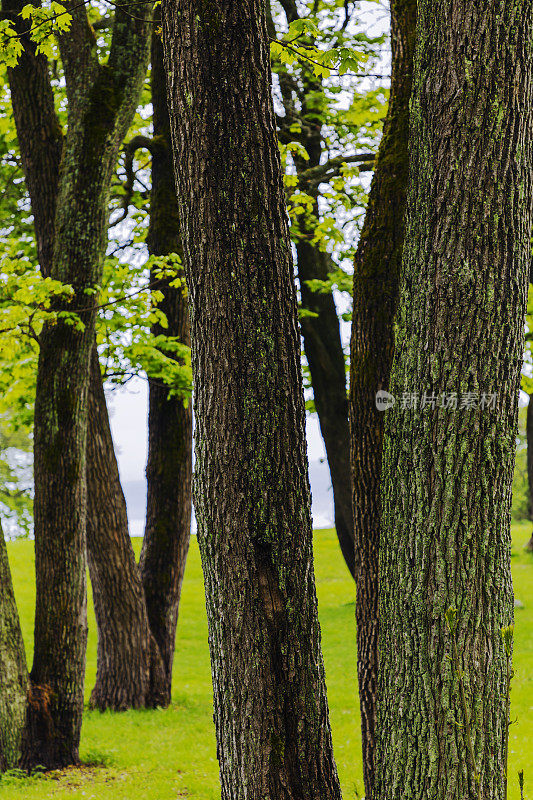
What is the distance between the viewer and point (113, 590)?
8969mm

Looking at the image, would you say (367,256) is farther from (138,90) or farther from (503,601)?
(138,90)

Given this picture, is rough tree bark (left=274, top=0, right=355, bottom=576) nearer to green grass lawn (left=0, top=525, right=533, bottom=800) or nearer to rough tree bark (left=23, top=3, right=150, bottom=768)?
green grass lawn (left=0, top=525, right=533, bottom=800)

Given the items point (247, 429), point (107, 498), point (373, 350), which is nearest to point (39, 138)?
point (107, 498)

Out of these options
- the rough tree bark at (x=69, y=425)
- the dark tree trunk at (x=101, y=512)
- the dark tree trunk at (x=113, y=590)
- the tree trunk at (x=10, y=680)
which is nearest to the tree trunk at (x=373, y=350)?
the rough tree bark at (x=69, y=425)

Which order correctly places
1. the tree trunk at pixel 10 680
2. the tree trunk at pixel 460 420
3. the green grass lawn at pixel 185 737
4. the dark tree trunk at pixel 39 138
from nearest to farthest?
the tree trunk at pixel 460 420, the green grass lawn at pixel 185 737, the tree trunk at pixel 10 680, the dark tree trunk at pixel 39 138

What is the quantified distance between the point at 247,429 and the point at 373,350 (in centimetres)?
123

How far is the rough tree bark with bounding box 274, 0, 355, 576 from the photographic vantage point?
34.3 feet

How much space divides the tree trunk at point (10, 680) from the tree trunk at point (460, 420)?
4.96 meters

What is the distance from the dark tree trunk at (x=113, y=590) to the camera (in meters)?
8.60

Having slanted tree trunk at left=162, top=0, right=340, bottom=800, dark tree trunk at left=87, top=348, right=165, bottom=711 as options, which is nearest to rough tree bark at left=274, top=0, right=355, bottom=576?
dark tree trunk at left=87, top=348, right=165, bottom=711

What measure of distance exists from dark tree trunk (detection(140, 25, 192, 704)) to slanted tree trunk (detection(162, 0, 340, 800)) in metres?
6.53

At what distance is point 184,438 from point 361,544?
603 centimetres

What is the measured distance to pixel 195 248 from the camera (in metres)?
3.05

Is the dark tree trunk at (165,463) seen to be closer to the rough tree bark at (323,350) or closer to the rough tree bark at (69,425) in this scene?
Answer: the rough tree bark at (323,350)
